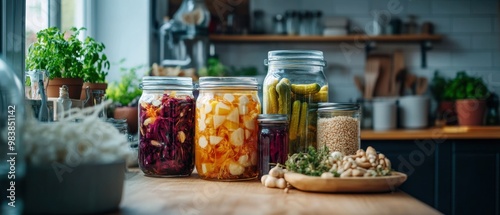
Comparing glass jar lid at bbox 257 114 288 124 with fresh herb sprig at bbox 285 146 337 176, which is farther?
glass jar lid at bbox 257 114 288 124

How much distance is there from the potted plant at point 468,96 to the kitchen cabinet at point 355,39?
31 centimetres

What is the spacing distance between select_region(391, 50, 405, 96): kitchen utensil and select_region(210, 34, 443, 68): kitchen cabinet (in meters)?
0.11

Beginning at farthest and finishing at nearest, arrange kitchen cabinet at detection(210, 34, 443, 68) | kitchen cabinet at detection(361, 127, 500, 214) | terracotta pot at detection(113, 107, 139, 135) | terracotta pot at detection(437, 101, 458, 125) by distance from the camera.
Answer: kitchen cabinet at detection(210, 34, 443, 68), terracotta pot at detection(437, 101, 458, 125), kitchen cabinet at detection(361, 127, 500, 214), terracotta pot at detection(113, 107, 139, 135)

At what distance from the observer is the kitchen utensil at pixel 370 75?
420cm

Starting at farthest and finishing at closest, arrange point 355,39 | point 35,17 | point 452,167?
1. point 355,39
2. point 452,167
3. point 35,17

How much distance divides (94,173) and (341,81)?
340 cm

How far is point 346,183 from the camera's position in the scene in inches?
52.1

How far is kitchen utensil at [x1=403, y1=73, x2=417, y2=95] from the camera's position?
422 cm

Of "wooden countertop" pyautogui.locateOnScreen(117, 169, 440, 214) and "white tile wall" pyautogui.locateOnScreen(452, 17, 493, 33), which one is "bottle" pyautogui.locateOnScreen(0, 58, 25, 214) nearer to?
"wooden countertop" pyautogui.locateOnScreen(117, 169, 440, 214)

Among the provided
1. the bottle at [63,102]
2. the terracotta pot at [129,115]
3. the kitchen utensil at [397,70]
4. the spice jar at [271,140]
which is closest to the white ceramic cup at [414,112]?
the kitchen utensil at [397,70]

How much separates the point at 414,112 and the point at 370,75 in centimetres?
45

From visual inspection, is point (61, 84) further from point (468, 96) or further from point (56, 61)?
point (468, 96)

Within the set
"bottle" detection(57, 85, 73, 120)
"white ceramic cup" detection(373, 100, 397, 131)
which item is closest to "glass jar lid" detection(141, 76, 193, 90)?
"bottle" detection(57, 85, 73, 120)

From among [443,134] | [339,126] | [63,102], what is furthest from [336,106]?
[443,134]
